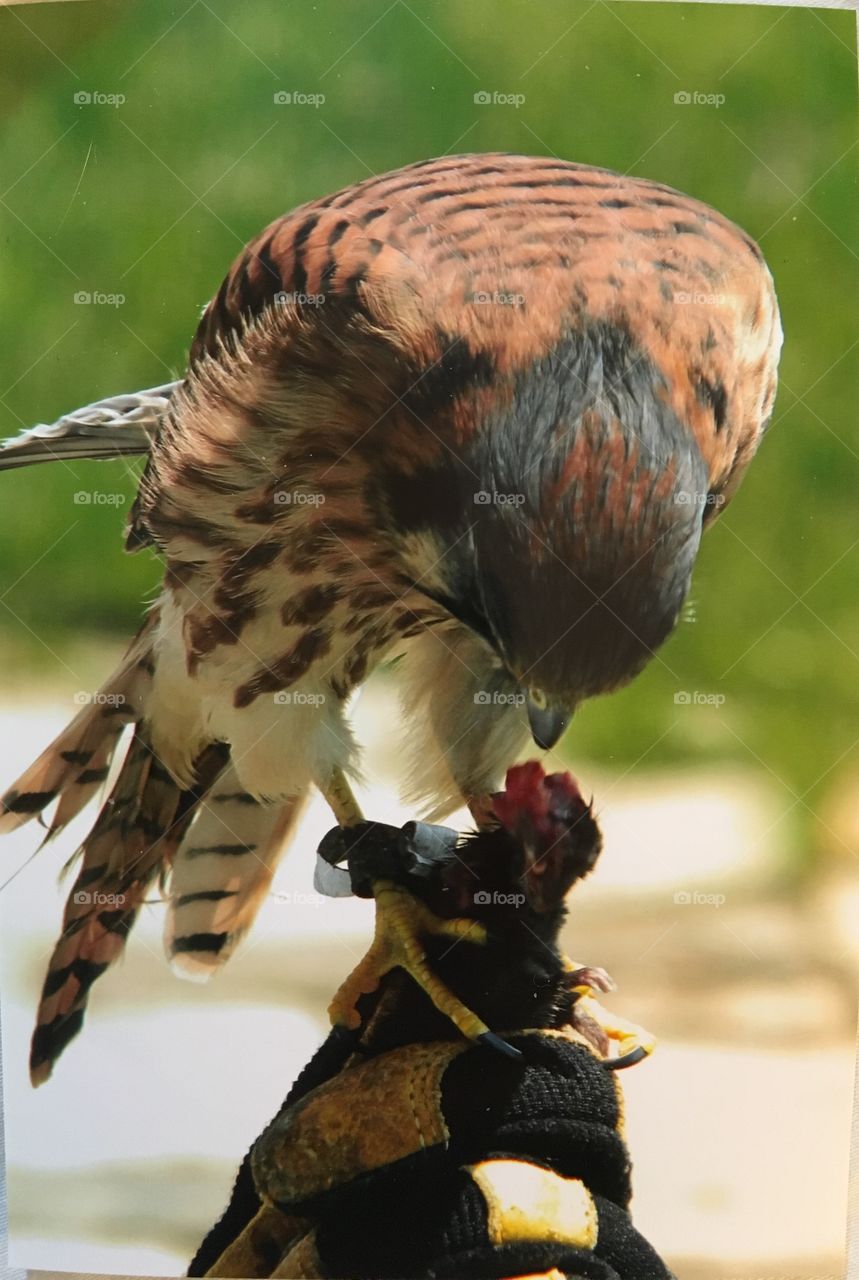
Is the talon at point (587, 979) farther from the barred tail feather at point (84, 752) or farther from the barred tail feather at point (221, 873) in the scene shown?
the barred tail feather at point (84, 752)

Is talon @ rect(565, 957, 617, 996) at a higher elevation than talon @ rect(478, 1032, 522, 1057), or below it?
higher

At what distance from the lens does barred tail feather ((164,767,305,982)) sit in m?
1.22

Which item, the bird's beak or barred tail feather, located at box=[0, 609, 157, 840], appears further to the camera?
barred tail feather, located at box=[0, 609, 157, 840]

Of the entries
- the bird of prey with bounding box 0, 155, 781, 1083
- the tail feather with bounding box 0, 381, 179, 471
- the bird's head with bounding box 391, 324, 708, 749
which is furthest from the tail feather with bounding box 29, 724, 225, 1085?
the bird's head with bounding box 391, 324, 708, 749

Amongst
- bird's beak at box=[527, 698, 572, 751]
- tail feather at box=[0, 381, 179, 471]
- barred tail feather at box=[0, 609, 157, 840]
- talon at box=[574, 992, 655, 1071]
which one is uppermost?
tail feather at box=[0, 381, 179, 471]

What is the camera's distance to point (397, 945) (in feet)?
3.79

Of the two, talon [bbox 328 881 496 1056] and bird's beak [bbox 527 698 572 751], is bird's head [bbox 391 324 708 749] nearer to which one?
bird's beak [bbox 527 698 572 751]

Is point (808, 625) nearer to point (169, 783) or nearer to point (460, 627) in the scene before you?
point (460, 627)

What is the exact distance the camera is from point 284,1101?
118 cm

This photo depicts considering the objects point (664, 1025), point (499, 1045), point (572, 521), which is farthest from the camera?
point (664, 1025)

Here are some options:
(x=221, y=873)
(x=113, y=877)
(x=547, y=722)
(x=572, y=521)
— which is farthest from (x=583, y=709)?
(x=113, y=877)

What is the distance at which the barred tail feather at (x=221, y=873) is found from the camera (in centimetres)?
122

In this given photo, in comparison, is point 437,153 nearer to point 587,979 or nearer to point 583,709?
point 583,709

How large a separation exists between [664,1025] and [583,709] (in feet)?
1.15
